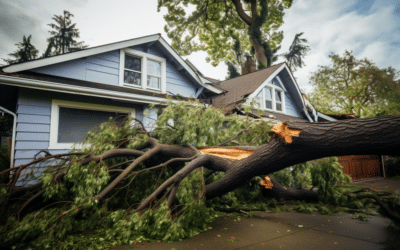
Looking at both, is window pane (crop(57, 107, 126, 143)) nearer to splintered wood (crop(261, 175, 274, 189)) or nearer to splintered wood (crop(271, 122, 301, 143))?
splintered wood (crop(261, 175, 274, 189))

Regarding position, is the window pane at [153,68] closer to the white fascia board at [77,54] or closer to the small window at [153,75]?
the small window at [153,75]

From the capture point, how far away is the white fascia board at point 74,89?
16.2 feet

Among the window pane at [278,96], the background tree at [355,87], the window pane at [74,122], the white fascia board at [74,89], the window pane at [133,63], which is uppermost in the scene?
the background tree at [355,87]

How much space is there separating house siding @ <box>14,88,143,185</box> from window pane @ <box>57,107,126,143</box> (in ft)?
1.44

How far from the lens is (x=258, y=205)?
4.87 m

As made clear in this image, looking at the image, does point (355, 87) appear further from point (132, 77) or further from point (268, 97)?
point (132, 77)

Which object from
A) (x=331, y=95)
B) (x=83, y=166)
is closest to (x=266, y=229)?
(x=83, y=166)

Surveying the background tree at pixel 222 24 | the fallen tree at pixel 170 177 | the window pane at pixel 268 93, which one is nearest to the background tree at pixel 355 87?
the background tree at pixel 222 24

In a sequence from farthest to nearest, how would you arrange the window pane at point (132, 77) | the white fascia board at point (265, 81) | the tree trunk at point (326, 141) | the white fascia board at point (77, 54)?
the white fascia board at point (265, 81), the window pane at point (132, 77), the white fascia board at point (77, 54), the tree trunk at point (326, 141)

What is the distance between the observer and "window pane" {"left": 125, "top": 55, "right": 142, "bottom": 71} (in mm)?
7742

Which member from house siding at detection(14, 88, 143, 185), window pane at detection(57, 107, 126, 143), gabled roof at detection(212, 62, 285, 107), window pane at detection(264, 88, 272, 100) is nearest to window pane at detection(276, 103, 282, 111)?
window pane at detection(264, 88, 272, 100)

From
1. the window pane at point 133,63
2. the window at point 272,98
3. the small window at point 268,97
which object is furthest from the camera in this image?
the small window at point 268,97

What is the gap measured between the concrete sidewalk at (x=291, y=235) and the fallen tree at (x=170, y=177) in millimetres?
248

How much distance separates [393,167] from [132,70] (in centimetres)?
1624
